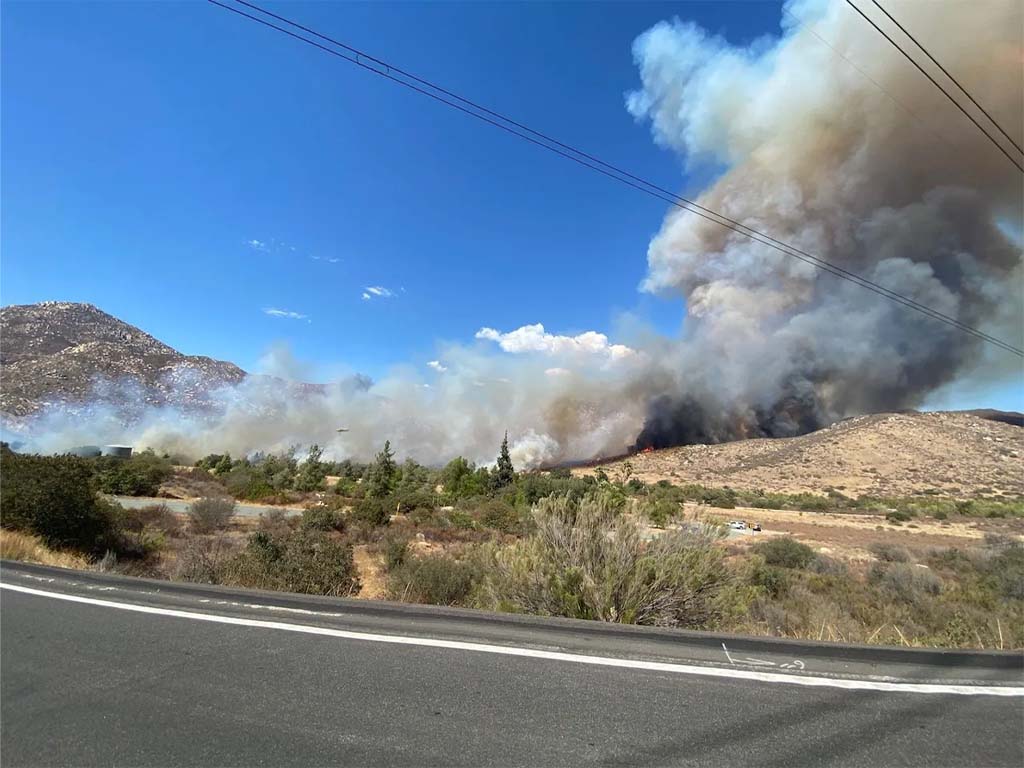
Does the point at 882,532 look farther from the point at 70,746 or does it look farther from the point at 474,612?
the point at 70,746

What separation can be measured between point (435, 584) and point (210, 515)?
1627 cm

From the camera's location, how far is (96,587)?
18.5 ft

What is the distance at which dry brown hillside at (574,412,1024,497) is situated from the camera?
50344 mm

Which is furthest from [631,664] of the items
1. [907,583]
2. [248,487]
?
[248,487]

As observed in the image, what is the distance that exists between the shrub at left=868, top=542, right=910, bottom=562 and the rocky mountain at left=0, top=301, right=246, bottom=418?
59.0 m

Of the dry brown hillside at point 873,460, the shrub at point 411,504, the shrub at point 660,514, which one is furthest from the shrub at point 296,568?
the dry brown hillside at point 873,460

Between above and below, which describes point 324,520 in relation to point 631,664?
below

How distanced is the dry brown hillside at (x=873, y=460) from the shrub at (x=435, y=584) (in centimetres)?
5084

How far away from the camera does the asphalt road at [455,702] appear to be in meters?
2.41

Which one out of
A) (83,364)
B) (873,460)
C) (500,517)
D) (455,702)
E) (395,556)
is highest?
(83,364)

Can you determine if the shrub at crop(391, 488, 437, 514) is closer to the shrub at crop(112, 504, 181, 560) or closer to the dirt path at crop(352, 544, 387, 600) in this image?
the dirt path at crop(352, 544, 387, 600)

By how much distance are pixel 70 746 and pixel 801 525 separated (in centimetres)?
3321

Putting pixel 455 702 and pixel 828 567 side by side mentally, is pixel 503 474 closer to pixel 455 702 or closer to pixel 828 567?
pixel 828 567

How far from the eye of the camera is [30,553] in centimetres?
845
